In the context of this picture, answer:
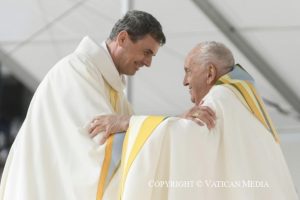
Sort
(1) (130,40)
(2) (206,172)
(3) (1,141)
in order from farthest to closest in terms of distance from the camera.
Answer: (1) (130,40) → (2) (206,172) → (3) (1,141)

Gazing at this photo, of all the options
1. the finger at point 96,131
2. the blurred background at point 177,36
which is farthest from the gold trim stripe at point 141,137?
the blurred background at point 177,36

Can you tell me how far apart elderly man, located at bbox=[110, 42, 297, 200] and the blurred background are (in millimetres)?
3524

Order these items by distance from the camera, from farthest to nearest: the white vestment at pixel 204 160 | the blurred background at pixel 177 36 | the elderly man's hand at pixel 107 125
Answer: the blurred background at pixel 177 36 < the elderly man's hand at pixel 107 125 < the white vestment at pixel 204 160

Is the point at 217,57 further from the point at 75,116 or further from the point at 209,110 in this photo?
the point at 75,116

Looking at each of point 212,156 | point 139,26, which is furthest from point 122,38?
point 212,156

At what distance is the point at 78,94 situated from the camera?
2.30 meters

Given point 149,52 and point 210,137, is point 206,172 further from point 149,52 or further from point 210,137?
point 149,52

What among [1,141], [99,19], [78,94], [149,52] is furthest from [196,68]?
[99,19]

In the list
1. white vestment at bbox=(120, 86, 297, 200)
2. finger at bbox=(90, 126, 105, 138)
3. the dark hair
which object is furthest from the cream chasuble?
the dark hair

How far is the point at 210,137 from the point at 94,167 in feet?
1.37

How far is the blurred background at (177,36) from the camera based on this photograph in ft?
19.6

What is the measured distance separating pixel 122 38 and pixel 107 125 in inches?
20.6

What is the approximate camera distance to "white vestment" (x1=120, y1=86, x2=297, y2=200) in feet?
6.57

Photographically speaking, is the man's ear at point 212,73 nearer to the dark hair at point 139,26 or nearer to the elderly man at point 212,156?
the elderly man at point 212,156
